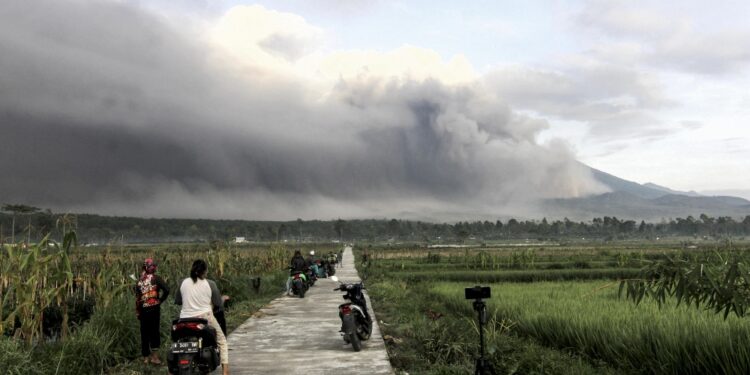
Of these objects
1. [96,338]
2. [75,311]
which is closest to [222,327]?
[96,338]

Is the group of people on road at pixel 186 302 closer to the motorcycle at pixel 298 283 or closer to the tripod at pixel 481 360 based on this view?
the tripod at pixel 481 360

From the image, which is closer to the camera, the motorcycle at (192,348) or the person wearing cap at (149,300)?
the motorcycle at (192,348)

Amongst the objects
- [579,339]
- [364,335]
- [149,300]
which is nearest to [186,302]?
[149,300]

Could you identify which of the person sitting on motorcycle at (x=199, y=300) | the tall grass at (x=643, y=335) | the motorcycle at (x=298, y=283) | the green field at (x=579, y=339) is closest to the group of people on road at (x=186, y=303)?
the person sitting on motorcycle at (x=199, y=300)

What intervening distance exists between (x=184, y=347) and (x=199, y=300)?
69cm

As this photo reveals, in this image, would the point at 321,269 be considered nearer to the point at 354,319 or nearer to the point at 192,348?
the point at 354,319

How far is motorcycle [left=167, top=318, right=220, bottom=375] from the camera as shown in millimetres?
6746

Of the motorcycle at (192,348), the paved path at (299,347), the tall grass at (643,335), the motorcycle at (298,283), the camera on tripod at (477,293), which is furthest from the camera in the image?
the motorcycle at (298,283)

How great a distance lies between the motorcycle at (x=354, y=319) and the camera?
9398 millimetres

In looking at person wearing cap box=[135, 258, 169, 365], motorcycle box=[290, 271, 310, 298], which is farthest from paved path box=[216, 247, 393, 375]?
motorcycle box=[290, 271, 310, 298]

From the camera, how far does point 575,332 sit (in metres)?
10.1

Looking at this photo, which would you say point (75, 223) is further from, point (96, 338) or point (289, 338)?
point (289, 338)

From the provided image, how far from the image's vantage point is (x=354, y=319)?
9.52 metres

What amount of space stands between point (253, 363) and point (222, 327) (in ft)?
2.87
